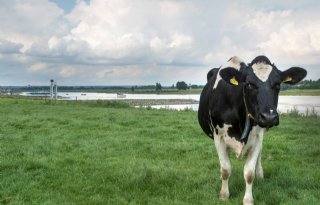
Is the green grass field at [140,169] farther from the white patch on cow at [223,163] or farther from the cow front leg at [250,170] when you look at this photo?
the cow front leg at [250,170]

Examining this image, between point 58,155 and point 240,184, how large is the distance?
16.2 ft

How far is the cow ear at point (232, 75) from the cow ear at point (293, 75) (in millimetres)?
594

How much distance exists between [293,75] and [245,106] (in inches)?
30.3

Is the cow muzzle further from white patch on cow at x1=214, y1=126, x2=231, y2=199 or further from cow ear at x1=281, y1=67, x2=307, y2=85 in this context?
white patch on cow at x1=214, y1=126, x2=231, y2=199

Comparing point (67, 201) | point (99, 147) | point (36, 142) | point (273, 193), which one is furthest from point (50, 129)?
point (273, 193)

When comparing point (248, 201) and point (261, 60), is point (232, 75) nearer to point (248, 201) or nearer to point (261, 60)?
point (261, 60)

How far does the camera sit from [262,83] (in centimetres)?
553

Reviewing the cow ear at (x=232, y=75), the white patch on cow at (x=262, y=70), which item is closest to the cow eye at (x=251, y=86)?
the white patch on cow at (x=262, y=70)

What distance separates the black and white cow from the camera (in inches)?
215

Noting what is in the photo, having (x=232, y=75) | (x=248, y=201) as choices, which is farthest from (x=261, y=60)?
(x=248, y=201)

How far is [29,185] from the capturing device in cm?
759

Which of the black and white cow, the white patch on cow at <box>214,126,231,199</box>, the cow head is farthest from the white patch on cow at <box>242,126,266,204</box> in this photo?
the cow head

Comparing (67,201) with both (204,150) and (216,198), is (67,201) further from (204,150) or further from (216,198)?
(204,150)

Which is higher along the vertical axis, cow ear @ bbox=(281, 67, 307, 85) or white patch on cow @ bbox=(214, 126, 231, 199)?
cow ear @ bbox=(281, 67, 307, 85)
